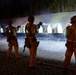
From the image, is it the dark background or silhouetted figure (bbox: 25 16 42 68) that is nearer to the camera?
silhouetted figure (bbox: 25 16 42 68)

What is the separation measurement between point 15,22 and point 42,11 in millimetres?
2869

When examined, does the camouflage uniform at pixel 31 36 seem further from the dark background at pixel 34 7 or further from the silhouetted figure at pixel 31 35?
the dark background at pixel 34 7

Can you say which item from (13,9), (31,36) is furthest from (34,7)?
(31,36)

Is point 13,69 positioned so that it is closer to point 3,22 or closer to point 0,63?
point 0,63

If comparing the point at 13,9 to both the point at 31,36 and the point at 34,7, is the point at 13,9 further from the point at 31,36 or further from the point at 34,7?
the point at 31,36

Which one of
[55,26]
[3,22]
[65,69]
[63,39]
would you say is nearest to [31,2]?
[3,22]

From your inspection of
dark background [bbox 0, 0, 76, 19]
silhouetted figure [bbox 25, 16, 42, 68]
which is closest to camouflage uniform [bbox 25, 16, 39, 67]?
silhouetted figure [bbox 25, 16, 42, 68]

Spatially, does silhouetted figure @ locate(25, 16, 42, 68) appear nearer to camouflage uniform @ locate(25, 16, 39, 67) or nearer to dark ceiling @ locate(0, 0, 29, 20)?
camouflage uniform @ locate(25, 16, 39, 67)

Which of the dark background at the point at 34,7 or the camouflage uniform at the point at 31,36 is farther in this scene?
the dark background at the point at 34,7

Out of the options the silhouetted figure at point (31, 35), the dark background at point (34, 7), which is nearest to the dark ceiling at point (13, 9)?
the dark background at point (34, 7)

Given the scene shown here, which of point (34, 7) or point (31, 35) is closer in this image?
point (31, 35)

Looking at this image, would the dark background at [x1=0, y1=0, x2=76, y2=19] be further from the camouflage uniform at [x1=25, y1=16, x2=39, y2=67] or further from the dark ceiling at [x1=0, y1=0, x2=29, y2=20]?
the camouflage uniform at [x1=25, y1=16, x2=39, y2=67]

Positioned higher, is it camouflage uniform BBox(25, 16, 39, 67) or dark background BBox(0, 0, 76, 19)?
dark background BBox(0, 0, 76, 19)

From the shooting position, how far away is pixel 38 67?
8.61 m
